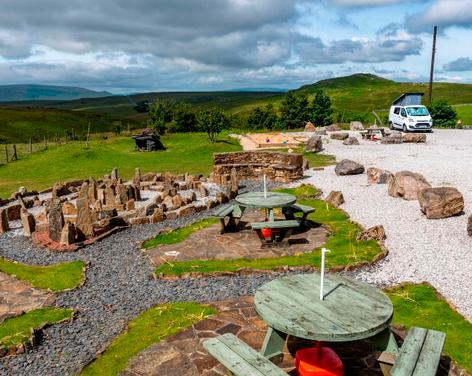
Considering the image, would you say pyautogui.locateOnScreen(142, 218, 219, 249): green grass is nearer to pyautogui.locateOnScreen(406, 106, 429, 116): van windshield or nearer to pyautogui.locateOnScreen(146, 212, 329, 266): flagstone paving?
pyautogui.locateOnScreen(146, 212, 329, 266): flagstone paving

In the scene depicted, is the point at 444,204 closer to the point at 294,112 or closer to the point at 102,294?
the point at 102,294

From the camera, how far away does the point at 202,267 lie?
9.66m

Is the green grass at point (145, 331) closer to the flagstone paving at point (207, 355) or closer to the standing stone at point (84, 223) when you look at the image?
the flagstone paving at point (207, 355)

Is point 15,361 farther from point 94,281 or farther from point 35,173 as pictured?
point 35,173

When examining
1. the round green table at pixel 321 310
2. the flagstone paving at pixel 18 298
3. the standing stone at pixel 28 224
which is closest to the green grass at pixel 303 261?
the flagstone paving at pixel 18 298

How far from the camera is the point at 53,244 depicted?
1180 cm

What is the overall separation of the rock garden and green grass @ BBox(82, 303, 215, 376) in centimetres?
3

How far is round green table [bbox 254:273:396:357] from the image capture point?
4735 millimetres

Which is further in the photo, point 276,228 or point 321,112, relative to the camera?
point 321,112

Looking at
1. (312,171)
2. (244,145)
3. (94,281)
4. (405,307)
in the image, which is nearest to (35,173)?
(244,145)

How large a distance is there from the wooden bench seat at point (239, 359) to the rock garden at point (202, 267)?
0.18 metres

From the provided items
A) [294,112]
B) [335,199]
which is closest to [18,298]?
[335,199]

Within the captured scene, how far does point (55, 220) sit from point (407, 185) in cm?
1116

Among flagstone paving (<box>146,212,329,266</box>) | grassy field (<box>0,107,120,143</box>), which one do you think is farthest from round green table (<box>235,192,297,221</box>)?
grassy field (<box>0,107,120,143</box>)
